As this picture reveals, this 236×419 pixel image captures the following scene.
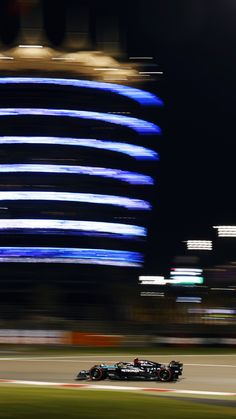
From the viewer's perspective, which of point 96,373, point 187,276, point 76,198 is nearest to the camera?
point 96,373

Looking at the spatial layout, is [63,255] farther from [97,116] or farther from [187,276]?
[187,276]

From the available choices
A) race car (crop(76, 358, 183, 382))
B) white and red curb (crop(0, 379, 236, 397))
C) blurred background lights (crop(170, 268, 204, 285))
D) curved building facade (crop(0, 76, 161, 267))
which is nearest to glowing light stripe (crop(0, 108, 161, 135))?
curved building facade (crop(0, 76, 161, 267))

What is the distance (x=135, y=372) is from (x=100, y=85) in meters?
35.2

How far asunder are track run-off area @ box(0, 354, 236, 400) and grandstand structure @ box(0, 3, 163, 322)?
21.6 m

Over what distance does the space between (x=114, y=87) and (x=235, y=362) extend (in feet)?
96.5

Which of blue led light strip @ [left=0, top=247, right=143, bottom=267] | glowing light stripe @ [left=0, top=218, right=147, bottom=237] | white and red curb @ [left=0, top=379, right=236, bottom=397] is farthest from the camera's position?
blue led light strip @ [left=0, top=247, right=143, bottom=267]

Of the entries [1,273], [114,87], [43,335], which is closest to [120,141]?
[114,87]

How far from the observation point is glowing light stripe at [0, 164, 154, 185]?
152 ft

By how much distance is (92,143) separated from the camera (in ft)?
158

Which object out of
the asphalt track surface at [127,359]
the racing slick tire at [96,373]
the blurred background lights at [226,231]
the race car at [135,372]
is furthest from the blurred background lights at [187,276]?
the racing slick tire at [96,373]

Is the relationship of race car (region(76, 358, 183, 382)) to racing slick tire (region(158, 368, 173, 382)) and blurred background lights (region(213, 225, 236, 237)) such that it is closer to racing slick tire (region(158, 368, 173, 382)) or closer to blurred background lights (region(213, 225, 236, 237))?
racing slick tire (region(158, 368, 173, 382))

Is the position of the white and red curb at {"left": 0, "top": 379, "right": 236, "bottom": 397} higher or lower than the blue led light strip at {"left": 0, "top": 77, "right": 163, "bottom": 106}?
lower

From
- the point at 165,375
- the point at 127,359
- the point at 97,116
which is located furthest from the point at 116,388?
the point at 97,116

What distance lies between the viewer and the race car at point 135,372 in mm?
16031
